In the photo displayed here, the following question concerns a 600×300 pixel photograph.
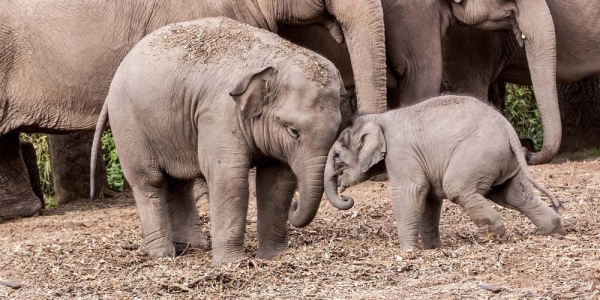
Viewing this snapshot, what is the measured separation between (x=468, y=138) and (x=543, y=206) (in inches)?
23.2

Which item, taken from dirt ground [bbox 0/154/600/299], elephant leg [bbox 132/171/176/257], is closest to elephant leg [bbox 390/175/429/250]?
dirt ground [bbox 0/154/600/299]

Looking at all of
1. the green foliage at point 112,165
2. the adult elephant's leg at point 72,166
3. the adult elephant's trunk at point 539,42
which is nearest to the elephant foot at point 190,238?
the adult elephant's trunk at point 539,42

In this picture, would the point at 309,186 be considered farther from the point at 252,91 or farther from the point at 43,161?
the point at 43,161

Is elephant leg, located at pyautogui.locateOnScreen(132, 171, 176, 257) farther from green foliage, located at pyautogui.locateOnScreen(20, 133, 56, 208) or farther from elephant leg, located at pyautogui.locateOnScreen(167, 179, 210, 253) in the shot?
green foliage, located at pyautogui.locateOnScreen(20, 133, 56, 208)

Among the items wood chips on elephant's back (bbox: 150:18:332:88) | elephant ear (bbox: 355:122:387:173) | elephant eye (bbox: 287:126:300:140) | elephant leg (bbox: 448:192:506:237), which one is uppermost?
wood chips on elephant's back (bbox: 150:18:332:88)

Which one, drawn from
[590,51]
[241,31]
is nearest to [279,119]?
[241,31]

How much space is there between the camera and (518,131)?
15.0 m

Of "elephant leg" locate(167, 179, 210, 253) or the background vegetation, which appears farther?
the background vegetation

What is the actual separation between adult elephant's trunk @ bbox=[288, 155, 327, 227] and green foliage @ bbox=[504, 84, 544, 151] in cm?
800

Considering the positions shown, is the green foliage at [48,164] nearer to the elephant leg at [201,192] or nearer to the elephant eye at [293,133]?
the elephant leg at [201,192]

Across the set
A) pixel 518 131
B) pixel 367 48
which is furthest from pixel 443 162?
pixel 518 131

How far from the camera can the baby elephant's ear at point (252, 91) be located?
6.88 meters

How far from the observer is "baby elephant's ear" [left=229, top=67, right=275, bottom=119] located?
6875mm

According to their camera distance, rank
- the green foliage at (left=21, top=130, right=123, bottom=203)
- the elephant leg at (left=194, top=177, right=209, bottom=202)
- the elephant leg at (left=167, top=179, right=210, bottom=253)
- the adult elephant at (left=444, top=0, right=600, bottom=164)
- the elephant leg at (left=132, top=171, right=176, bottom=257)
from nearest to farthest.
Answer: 1. the elephant leg at (left=132, top=171, right=176, bottom=257)
2. the elephant leg at (left=167, top=179, right=210, bottom=253)
3. the elephant leg at (left=194, top=177, right=209, bottom=202)
4. the adult elephant at (left=444, top=0, right=600, bottom=164)
5. the green foliage at (left=21, top=130, right=123, bottom=203)
